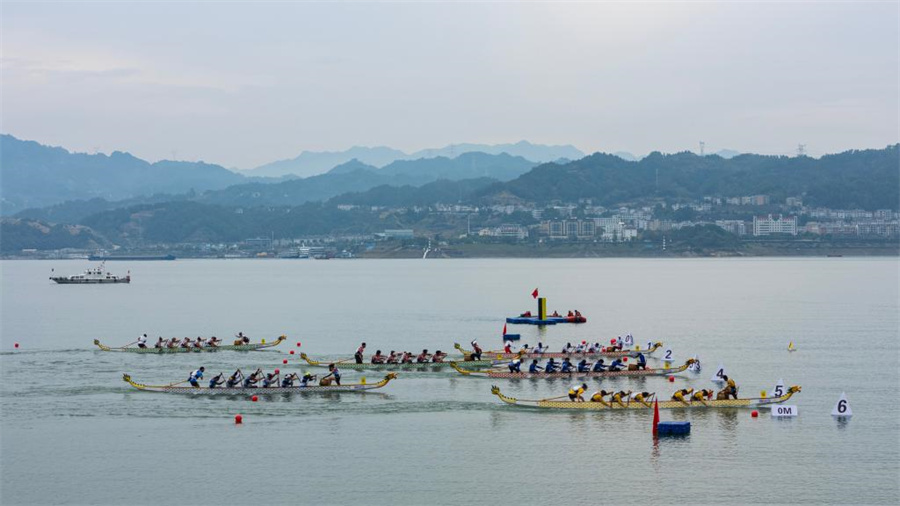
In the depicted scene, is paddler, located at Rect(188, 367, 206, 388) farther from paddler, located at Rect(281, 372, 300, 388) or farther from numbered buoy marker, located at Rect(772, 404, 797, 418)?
numbered buoy marker, located at Rect(772, 404, 797, 418)

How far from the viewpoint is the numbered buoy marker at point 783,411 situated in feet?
154

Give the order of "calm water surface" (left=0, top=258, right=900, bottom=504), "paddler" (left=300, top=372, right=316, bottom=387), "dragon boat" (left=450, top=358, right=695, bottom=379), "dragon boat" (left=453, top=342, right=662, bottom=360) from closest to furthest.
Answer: "calm water surface" (left=0, top=258, right=900, bottom=504), "paddler" (left=300, top=372, right=316, bottom=387), "dragon boat" (left=450, top=358, right=695, bottom=379), "dragon boat" (left=453, top=342, right=662, bottom=360)

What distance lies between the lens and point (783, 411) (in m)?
47.1

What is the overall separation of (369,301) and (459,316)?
90.9 ft

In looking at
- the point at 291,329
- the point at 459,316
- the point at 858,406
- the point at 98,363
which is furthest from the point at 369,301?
the point at 858,406

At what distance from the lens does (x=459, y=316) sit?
107250 millimetres

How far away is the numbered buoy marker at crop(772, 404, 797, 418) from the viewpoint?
4694 centimetres

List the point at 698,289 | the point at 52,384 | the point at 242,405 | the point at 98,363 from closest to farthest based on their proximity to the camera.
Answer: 1. the point at 242,405
2. the point at 52,384
3. the point at 98,363
4. the point at 698,289

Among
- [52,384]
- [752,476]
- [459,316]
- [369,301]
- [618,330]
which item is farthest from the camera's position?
[369,301]

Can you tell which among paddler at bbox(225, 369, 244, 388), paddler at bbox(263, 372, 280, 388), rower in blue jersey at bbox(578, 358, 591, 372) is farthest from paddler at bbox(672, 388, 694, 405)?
paddler at bbox(225, 369, 244, 388)

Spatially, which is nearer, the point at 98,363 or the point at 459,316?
the point at 98,363

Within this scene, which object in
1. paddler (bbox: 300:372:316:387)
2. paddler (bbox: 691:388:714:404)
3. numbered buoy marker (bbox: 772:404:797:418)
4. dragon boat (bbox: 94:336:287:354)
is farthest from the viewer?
dragon boat (bbox: 94:336:287:354)

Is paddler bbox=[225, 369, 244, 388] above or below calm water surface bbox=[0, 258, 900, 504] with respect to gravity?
above

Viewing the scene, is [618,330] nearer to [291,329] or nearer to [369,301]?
[291,329]
